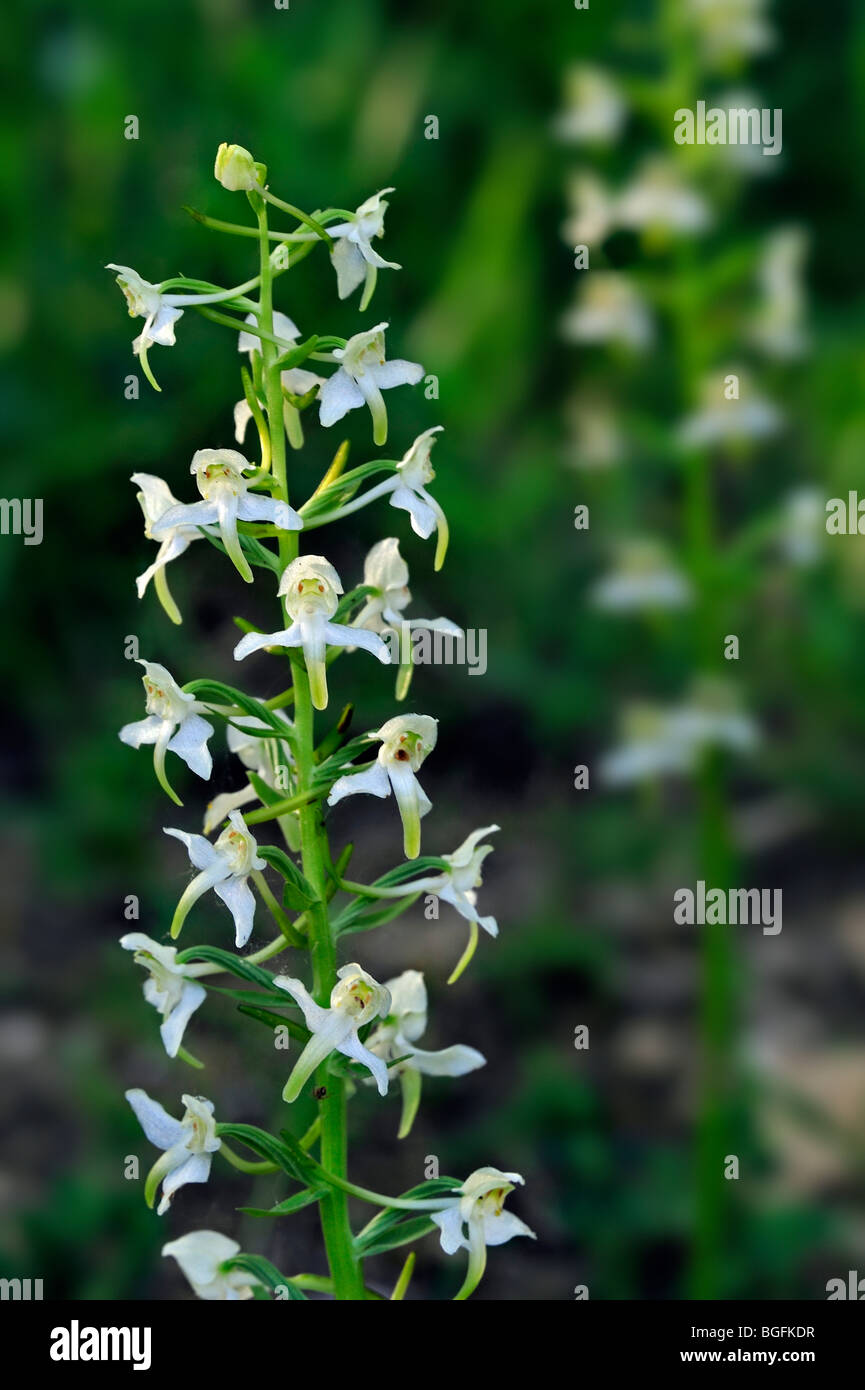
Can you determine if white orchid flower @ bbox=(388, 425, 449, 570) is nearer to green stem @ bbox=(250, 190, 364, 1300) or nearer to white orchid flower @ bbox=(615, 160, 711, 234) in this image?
green stem @ bbox=(250, 190, 364, 1300)

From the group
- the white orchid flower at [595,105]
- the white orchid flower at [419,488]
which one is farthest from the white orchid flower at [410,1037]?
the white orchid flower at [595,105]

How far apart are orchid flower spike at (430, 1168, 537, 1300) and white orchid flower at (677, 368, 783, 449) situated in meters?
0.55

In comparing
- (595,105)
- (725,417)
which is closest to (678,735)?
(725,417)

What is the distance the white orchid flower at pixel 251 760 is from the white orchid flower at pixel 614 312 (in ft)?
1.80

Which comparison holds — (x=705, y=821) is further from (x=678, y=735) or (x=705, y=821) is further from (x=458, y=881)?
(x=458, y=881)

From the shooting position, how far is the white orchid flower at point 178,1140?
0.43m

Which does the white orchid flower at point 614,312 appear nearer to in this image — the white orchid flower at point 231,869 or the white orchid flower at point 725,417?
the white orchid flower at point 725,417

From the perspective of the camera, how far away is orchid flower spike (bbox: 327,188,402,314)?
0.43 m

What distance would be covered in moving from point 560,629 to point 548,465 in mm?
145

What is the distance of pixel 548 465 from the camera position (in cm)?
123

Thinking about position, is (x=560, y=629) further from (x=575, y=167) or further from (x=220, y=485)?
(x=220, y=485)

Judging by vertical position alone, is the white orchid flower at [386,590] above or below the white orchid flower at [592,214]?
below

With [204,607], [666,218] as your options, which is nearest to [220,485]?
[204,607]

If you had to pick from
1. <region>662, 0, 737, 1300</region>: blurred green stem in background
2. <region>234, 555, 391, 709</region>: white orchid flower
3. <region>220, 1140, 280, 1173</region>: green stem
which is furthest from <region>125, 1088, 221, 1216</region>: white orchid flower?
<region>662, 0, 737, 1300</region>: blurred green stem in background
